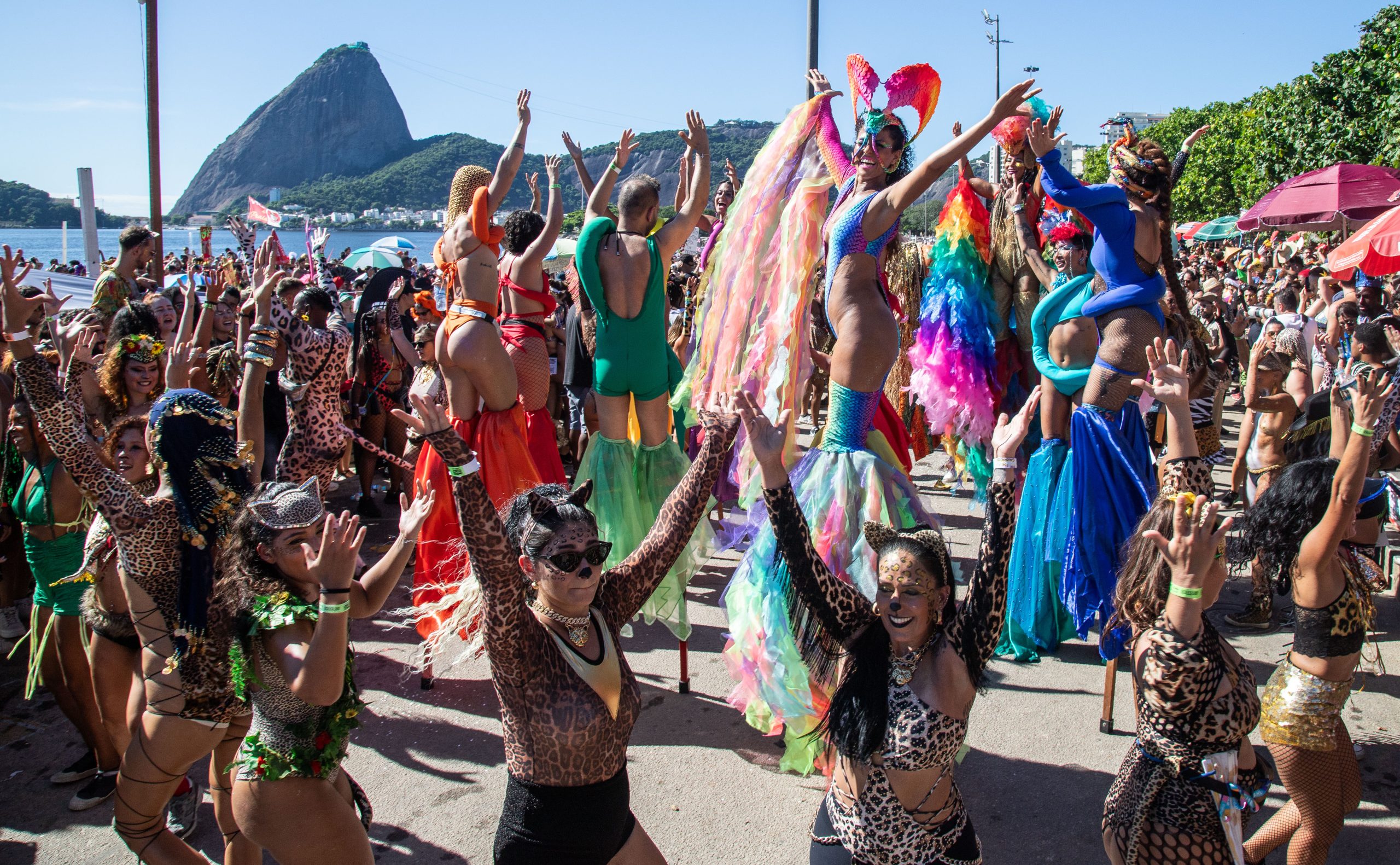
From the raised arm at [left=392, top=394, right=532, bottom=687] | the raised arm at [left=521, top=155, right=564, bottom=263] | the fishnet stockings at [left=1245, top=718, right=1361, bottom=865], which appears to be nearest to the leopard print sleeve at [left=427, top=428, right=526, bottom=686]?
the raised arm at [left=392, top=394, right=532, bottom=687]

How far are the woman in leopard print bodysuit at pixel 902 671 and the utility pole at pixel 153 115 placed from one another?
11.6 metres

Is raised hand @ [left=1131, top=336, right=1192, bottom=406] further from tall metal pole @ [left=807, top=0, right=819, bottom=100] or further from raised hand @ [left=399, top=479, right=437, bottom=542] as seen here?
tall metal pole @ [left=807, top=0, right=819, bottom=100]

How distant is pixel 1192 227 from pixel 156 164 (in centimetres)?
3273

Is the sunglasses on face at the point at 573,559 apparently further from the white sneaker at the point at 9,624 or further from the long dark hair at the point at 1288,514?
the white sneaker at the point at 9,624

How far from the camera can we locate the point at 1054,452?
15.4 ft

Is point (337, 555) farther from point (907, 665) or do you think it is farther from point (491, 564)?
point (907, 665)

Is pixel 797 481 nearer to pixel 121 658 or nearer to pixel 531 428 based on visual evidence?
pixel 531 428

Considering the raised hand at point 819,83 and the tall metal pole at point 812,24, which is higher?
the tall metal pole at point 812,24

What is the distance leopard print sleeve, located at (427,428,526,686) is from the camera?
7.54ft

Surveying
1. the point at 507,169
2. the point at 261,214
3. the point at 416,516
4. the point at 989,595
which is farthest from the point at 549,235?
the point at 261,214

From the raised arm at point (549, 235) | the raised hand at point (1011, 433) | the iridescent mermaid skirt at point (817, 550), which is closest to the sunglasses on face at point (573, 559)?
the raised hand at point (1011, 433)

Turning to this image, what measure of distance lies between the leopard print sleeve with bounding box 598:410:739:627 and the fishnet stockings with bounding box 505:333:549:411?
8.71 feet

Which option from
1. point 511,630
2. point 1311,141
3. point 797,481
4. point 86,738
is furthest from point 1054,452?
point 1311,141

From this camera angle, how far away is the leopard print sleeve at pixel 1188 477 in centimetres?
279
